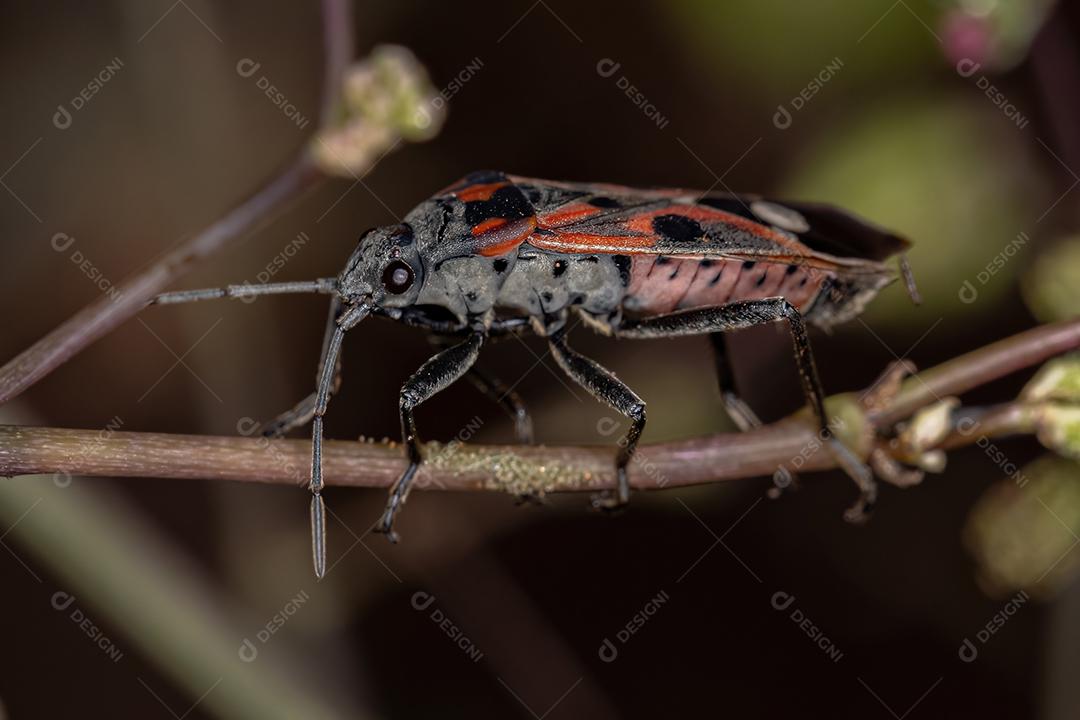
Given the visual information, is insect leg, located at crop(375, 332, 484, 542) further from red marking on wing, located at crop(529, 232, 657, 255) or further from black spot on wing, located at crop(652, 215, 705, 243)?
black spot on wing, located at crop(652, 215, 705, 243)

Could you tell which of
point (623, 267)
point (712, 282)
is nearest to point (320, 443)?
point (623, 267)

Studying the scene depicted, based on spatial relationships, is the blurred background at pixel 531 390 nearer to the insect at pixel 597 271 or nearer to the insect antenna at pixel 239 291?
the insect at pixel 597 271

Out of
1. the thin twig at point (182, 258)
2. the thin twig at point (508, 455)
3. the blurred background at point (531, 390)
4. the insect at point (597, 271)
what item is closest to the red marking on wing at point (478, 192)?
the insect at point (597, 271)

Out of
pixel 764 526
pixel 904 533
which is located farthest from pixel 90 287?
pixel 904 533

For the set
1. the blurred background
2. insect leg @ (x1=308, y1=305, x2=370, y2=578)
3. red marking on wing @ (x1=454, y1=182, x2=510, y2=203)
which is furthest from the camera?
the blurred background

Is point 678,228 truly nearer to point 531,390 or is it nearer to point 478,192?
point 478,192

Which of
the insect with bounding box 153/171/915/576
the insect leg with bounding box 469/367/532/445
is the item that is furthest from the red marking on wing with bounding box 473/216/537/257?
the insect leg with bounding box 469/367/532/445

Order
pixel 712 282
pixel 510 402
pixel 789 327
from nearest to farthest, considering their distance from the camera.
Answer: pixel 789 327 < pixel 712 282 < pixel 510 402
